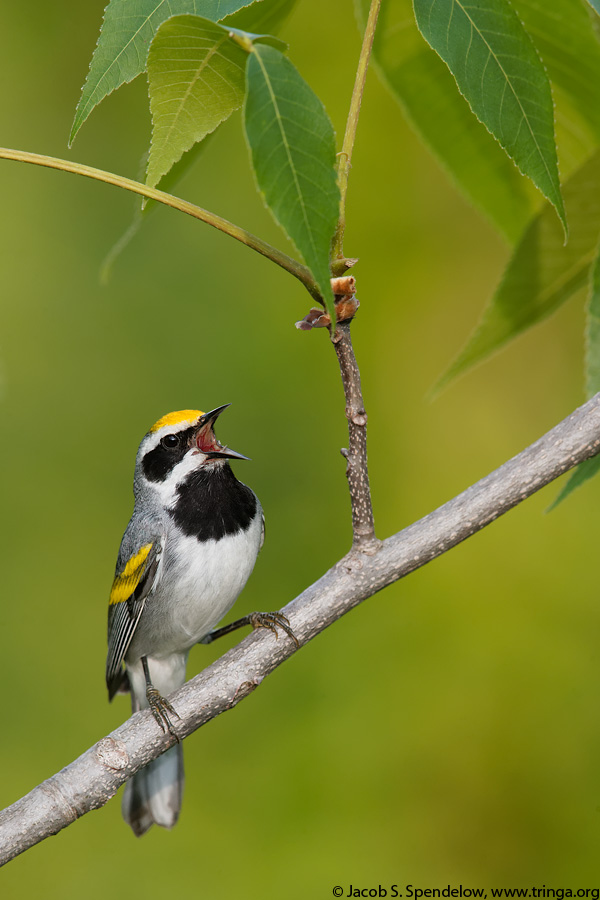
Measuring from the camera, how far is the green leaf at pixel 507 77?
1413 millimetres

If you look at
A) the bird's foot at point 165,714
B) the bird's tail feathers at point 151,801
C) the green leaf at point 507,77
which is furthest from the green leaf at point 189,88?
the bird's tail feathers at point 151,801

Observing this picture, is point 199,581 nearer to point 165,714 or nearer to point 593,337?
point 165,714

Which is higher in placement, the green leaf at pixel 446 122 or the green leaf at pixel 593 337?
the green leaf at pixel 446 122

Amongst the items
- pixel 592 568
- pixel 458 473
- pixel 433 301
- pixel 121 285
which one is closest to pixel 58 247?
pixel 121 285

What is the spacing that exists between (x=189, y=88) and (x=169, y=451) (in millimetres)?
1663

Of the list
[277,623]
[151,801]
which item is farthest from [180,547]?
[151,801]

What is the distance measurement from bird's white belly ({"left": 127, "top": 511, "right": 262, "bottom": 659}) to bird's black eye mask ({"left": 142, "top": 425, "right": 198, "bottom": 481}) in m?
0.27

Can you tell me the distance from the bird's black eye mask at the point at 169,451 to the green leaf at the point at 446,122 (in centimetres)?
120

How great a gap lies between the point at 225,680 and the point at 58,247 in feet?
11.1

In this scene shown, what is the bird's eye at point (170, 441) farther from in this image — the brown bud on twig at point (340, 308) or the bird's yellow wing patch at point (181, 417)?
the brown bud on twig at point (340, 308)

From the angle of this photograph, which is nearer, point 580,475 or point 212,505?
point 580,475

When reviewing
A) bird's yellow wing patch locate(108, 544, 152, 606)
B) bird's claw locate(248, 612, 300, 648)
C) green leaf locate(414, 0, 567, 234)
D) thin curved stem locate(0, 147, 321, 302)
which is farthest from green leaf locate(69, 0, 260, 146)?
bird's yellow wing patch locate(108, 544, 152, 606)

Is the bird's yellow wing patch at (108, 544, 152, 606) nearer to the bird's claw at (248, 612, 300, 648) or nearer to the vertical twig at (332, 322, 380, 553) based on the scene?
the bird's claw at (248, 612, 300, 648)

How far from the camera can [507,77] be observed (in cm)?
143
